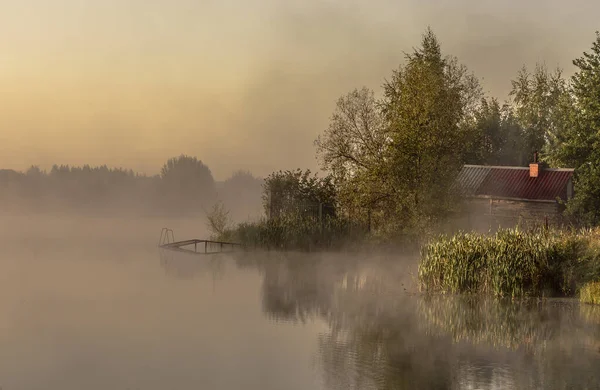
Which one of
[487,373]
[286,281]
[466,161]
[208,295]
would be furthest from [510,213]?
[487,373]

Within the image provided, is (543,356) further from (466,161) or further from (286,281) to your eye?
(466,161)

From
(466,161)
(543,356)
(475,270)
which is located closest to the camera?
(543,356)

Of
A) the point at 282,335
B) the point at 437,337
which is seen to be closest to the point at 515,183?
the point at 437,337

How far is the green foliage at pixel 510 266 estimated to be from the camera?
24.4m

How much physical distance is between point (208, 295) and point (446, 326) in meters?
9.77

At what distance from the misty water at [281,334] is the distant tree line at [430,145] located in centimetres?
526

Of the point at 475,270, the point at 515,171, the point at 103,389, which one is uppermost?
the point at 515,171

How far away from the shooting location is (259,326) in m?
20.2

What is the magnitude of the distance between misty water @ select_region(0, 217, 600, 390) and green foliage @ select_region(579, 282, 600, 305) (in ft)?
2.62

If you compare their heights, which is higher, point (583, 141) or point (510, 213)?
point (583, 141)

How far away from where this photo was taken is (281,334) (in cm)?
1903

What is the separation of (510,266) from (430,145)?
11898 mm

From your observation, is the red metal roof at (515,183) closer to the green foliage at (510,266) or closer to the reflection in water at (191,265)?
the reflection in water at (191,265)

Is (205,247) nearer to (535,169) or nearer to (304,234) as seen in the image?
(304,234)
